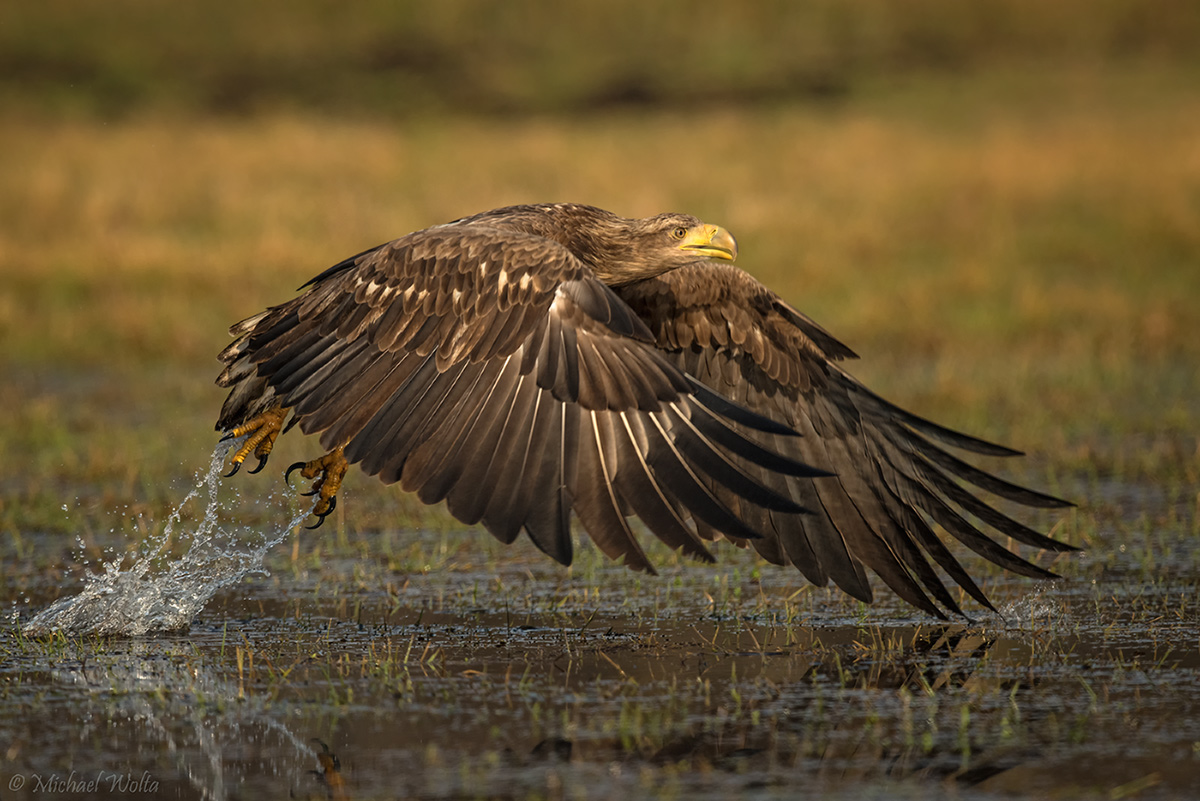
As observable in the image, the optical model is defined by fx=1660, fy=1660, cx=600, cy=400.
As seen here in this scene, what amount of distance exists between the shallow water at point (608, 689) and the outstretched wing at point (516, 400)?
51 centimetres

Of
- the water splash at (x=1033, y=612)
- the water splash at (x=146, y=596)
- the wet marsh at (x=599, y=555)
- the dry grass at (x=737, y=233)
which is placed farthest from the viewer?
the dry grass at (x=737, y=233)

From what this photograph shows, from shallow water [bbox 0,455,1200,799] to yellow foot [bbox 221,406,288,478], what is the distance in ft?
1.39

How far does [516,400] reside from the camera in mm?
5168

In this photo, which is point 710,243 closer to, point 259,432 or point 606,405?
point 606,405

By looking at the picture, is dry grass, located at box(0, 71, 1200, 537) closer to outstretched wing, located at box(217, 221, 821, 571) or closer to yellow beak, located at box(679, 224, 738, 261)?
outstretched wing, located at box(217, 221, 821, 571)

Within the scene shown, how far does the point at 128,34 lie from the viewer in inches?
1109

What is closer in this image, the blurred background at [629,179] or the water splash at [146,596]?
the water splash at [146,596]

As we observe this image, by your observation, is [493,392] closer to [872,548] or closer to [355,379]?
[355,379]

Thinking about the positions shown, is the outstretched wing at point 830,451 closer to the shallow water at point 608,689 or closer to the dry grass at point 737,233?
the shallow water at point 608,689

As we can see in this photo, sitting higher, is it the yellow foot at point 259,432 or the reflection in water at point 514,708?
the yellow foot at point 259,432

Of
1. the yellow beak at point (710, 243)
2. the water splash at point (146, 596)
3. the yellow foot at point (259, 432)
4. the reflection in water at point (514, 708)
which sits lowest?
the reflection in water at point (514, 708)

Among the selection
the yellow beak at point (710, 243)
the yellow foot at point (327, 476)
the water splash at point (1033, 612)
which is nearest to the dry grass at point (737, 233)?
the yellow foot at point (327, 476)

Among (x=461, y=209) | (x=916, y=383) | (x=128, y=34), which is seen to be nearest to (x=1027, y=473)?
(x=916, y=383)

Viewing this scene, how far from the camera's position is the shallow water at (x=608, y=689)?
4.06 metres
